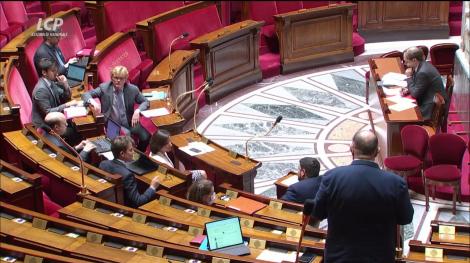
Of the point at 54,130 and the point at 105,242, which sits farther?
the point at 54,130

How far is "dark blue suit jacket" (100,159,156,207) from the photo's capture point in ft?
17.6

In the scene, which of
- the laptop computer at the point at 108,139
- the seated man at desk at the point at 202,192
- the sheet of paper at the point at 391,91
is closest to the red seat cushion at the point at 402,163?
the sheet of paper at the point at 391,91

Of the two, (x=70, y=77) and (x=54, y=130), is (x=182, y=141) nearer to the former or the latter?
(x=54, y=130)

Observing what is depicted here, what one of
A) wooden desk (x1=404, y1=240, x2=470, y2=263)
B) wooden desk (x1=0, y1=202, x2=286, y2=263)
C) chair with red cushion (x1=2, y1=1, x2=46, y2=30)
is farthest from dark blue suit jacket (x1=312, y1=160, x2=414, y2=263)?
chair with red cushion (x1=2, y1=1, x2=46, y2=30)

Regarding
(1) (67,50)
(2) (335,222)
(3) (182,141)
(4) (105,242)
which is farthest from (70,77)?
(2) (335,222)

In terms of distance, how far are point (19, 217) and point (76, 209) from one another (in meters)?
0.39

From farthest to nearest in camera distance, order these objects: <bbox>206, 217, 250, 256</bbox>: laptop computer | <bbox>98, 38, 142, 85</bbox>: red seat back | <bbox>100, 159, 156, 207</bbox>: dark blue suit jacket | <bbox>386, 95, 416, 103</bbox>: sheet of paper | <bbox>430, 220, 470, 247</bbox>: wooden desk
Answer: <bbox>98, 38, 142, 85</bbox>: red seat back, <bbox>386, 95, 416, 103</bbox>: sheet of paper, <bbox>100, 159, 156, 207</bbox>: dark blue suit jacket, <bbox>430, 220, 470, 247</bbox>: wooden desk, <bbox>206, 217, 250, 256</bbox>: laptop computer

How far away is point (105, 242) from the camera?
4.42 meters

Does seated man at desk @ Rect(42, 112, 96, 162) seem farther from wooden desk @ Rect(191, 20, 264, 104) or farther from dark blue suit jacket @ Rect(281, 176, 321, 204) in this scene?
wooden desk @ Rect(191, 20, 264, 104)

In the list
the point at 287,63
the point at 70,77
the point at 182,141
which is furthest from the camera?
the point at 287,63

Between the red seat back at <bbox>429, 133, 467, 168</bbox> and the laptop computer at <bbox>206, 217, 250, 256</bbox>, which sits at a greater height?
the laptop computer at <bbox>206, 217, 250, 256</bbox>

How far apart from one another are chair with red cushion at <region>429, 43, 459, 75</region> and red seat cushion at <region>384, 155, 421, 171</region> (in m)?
2.97

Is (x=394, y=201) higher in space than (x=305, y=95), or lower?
higher

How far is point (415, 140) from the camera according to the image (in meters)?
6.62
